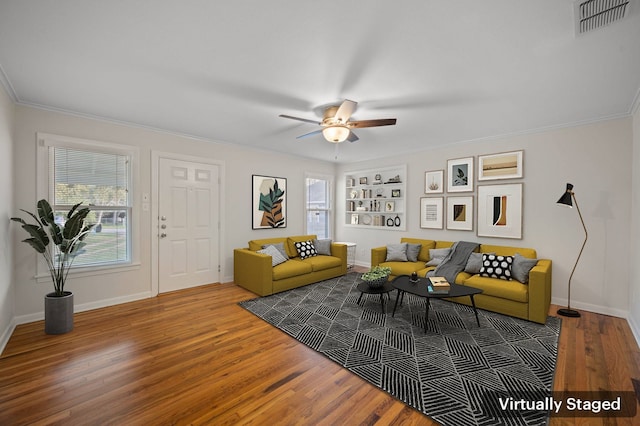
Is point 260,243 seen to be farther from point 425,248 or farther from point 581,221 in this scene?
point 581,221

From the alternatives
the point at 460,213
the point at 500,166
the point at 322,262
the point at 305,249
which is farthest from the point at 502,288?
the point at 305,249

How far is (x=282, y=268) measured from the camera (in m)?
4.52

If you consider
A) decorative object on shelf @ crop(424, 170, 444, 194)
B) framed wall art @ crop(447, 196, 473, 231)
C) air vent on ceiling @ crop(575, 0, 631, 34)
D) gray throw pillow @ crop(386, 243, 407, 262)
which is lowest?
gray throw pillow @ crop(386, 243, 407, 262)

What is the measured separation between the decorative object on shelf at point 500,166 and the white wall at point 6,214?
20.0 feet

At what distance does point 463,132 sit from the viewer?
4234 millimetres

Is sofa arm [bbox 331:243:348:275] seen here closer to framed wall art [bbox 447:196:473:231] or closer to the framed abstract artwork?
framed wall art [bbox 447:196:473:231]

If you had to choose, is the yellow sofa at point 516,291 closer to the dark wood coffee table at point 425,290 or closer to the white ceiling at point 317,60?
the dark wood coffee table at point 425,290

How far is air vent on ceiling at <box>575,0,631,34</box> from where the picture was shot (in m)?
1.62

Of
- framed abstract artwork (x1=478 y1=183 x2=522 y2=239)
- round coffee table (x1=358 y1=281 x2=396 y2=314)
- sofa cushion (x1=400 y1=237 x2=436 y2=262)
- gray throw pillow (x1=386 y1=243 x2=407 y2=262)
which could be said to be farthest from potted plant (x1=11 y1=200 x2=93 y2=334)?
framed abstract artwork (x1=478 y1=183 x2=522 y2=239)

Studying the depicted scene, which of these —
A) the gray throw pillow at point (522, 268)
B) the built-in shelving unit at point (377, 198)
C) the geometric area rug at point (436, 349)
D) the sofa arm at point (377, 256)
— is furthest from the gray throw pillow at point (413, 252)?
the gray throw pillow at point (522, 268)

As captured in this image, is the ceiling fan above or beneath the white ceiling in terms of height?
beneath

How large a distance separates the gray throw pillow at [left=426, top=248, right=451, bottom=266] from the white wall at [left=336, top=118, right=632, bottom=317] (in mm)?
704

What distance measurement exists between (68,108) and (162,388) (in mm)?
3479

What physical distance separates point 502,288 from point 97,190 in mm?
5491
